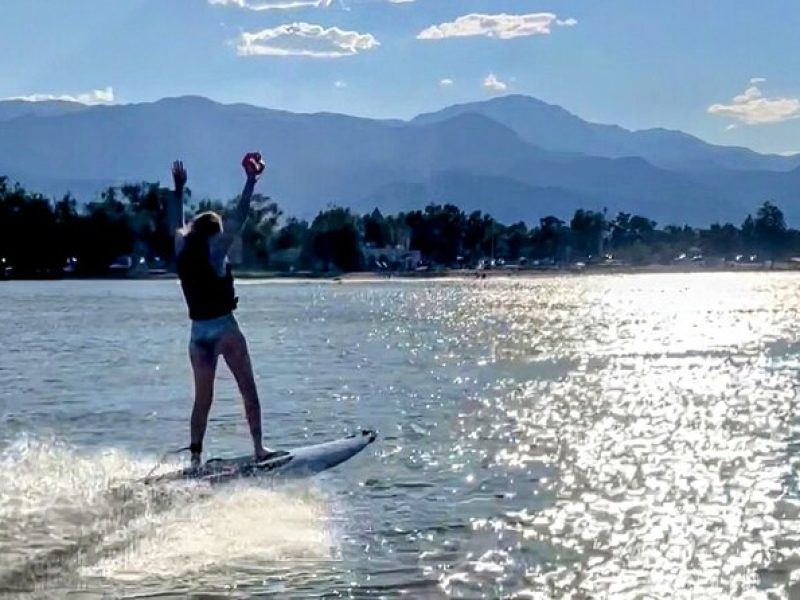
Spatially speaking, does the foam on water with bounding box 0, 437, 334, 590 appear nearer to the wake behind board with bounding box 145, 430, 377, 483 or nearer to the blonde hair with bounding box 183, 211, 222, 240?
the wake behind board with bounding box 145, 430, 377, 483

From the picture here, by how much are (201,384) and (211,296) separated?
101 cm

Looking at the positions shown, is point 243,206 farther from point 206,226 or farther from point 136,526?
point 136,526

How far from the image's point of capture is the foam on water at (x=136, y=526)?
11.0 metres

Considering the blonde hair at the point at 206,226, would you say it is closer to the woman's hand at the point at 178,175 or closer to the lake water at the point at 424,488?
the woman's hand at the point at 178,175

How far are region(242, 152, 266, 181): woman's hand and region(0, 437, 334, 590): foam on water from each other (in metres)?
3.26

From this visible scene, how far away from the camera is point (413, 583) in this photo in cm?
1131

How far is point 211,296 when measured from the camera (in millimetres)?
14336

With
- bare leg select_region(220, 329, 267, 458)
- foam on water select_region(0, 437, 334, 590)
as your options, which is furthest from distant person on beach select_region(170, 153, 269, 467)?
foam on water select_region(0, 437, 334, 590)

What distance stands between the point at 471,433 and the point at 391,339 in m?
32.8

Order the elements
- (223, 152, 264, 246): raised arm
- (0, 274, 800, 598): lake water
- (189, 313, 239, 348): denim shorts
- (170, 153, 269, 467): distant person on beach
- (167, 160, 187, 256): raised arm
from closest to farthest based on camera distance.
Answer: (0, 274, 800, 598): lake water
(223, 152, 264, 246): raised arm
(170, 153, 269, 467): distant person on beach
(189, 313, 239, 348): denim shorts
(167, 160, 187, 256): raised arm

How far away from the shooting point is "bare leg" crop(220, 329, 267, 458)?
47.7ft

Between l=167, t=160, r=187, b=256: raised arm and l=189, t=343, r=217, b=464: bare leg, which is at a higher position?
l=167, t=160, r=187, b=256: raised arm

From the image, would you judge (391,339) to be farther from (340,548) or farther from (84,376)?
(340,548)

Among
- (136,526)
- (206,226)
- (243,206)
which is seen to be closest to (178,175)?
(206,226)
